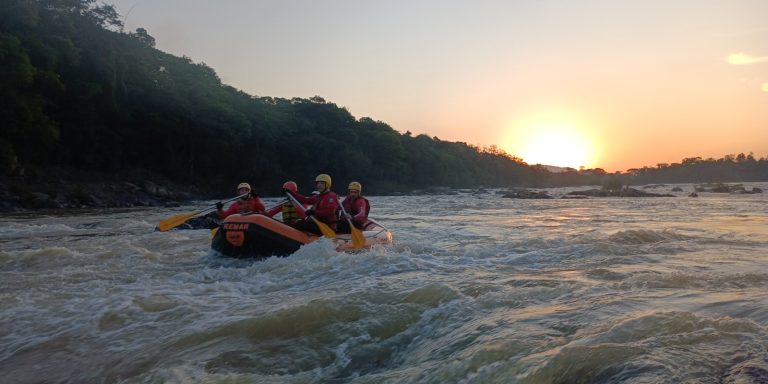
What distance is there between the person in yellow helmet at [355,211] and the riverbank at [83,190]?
16.9 metres

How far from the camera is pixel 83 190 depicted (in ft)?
85.2

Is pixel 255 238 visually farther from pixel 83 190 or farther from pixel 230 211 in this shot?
pixel 83 190

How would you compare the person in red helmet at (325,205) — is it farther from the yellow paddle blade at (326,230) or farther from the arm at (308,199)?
the yellow paddle blade at (326,230)

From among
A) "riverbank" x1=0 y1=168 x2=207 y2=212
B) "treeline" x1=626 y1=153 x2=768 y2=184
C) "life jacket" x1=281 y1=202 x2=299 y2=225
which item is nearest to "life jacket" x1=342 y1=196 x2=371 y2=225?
"life jacket" x1=281 y1=202 x2=299 y2=225

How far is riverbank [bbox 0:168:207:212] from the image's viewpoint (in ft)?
73.9

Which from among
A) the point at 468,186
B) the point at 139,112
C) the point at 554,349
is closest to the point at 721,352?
the point at 554,349

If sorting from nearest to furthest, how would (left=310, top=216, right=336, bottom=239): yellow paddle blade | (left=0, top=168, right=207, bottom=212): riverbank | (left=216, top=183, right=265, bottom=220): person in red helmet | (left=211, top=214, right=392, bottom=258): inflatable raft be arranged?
(left=211, top=214, right=392, bottom=258): inflatable raft < (left=310, top=216, right=336, bottom=239): yellow paddle blade < (left=216, top=183, right=265, bottom=220): person in red helmet < (left=0, top=168, right=207, bottom=212): riverbank

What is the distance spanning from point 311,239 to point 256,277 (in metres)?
1.76

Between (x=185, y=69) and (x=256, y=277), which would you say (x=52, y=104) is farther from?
(x=256, y=277)

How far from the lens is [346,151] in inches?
2219

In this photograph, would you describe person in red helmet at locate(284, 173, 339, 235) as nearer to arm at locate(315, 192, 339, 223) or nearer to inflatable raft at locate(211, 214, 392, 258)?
arm at locate(315, 192, 339, 223)

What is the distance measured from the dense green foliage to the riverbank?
3.67 feet

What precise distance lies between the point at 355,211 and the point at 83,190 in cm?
2125

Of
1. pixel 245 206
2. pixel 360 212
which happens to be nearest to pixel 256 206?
pixel 245 206
